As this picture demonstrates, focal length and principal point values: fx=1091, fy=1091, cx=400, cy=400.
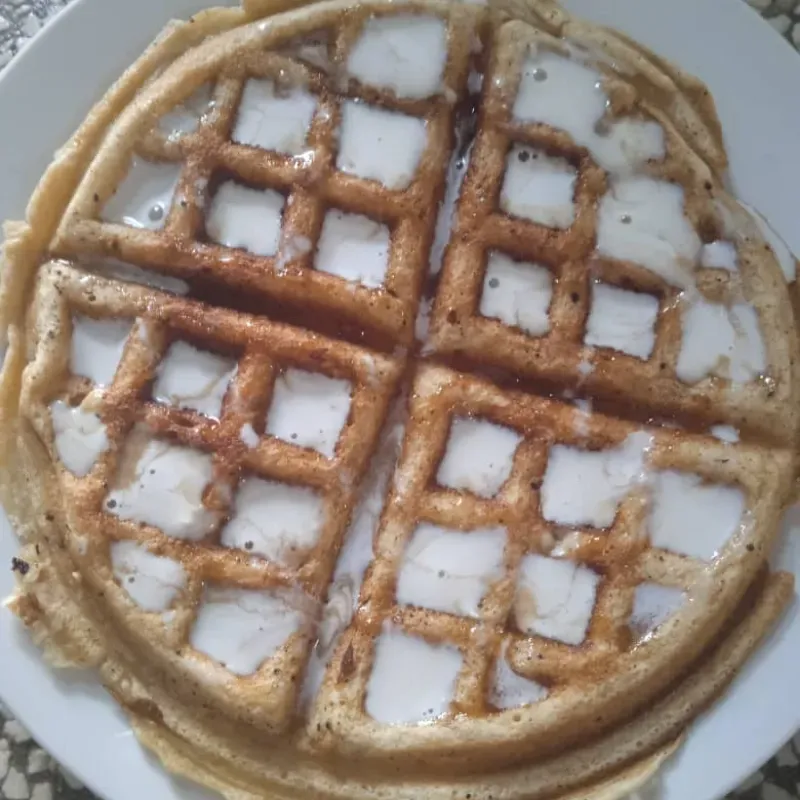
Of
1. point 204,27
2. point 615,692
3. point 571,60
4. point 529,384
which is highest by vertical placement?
point 571,60

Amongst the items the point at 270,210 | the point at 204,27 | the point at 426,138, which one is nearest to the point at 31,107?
the point at 204,27

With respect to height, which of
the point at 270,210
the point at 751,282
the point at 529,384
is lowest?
the point at 529,384

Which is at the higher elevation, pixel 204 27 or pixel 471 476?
pixel 204 27

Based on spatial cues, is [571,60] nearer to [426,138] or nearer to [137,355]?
[426,138]

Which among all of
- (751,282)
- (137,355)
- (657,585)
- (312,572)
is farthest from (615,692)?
(137,355)

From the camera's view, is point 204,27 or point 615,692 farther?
point 204,27

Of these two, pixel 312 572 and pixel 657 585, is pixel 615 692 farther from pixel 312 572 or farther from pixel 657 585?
pixel 312 572
